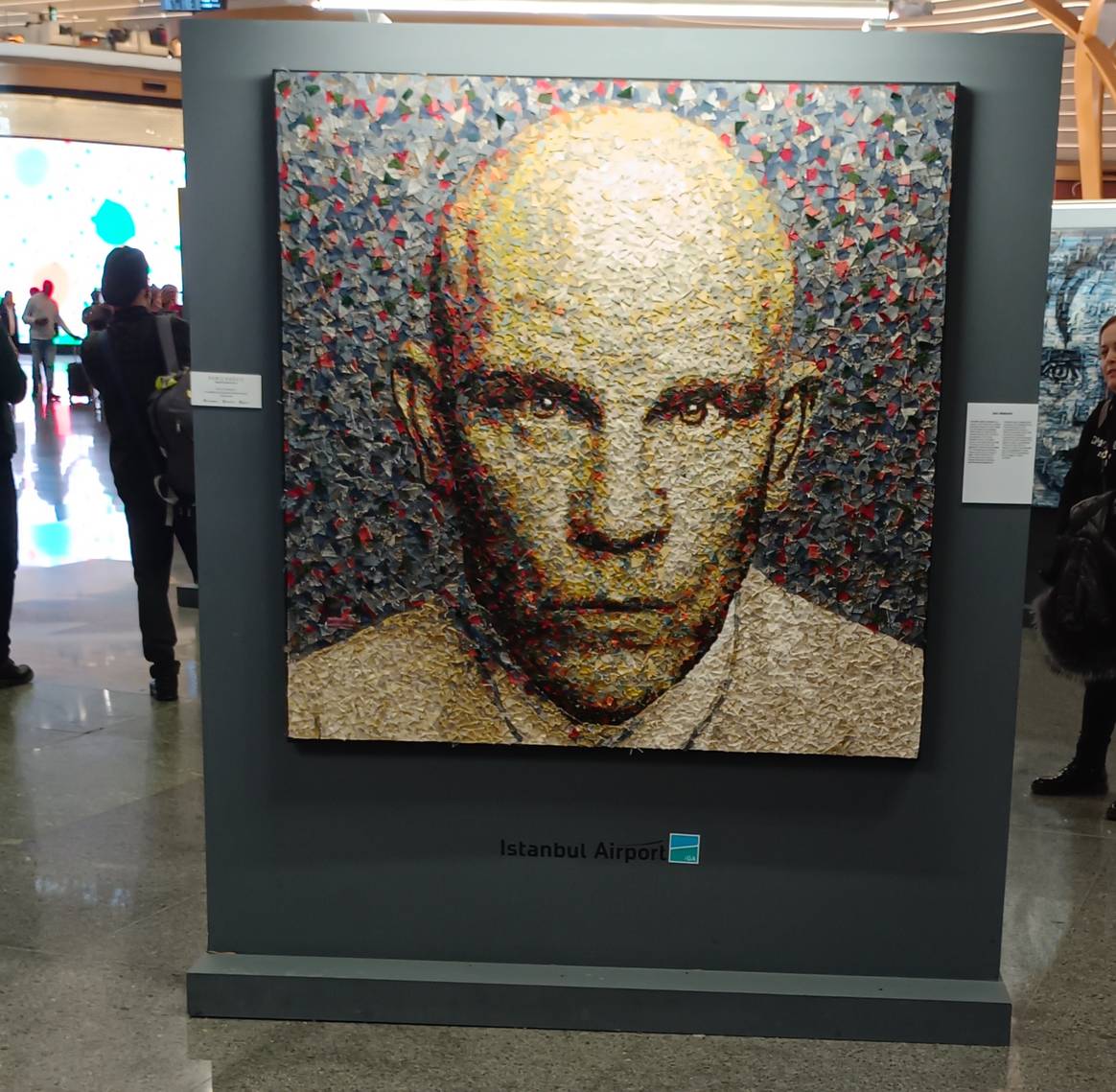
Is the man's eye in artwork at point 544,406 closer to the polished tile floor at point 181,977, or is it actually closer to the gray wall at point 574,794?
the gray wall at point 574,794

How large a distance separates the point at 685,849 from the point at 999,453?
1226 mm

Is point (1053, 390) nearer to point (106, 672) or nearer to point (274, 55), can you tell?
point (106, 672)

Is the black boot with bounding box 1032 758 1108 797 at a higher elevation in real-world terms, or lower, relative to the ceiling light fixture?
lower

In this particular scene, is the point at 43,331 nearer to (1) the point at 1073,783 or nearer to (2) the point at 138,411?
(2) the point at 138,411

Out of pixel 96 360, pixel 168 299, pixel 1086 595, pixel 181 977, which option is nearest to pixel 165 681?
pixel 96 360

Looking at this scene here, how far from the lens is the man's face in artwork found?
2.95 meters

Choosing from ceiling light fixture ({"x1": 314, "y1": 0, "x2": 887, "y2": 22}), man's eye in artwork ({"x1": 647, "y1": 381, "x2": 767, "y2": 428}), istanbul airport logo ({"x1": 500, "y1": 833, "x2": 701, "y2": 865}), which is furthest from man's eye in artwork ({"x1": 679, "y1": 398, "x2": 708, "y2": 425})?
istanbul airport logo ({"x1": 500, "y1": 833, "x2": 701, "y2": 865})

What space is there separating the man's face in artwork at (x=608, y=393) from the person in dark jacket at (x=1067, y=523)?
2545 millimetres

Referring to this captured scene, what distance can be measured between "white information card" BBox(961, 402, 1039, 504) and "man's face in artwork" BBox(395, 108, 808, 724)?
431 millimetres

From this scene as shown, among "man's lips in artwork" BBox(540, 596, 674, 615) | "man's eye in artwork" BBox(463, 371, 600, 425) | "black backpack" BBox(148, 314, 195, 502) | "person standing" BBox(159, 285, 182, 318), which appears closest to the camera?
"man's eye in artwork" BBox(463, 371, 600, 425)

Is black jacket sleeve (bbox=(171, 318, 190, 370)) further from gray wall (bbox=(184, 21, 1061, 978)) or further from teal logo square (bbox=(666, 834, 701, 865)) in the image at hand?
teal logo square (bbox=(666, 834, 701, 865))

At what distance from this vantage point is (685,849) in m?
3.29

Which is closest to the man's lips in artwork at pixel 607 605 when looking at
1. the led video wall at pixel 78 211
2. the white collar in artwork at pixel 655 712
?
the white collar in artwork at pixel 655 712

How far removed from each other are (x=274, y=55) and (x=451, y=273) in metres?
0.63
